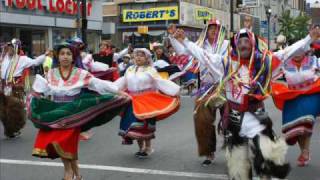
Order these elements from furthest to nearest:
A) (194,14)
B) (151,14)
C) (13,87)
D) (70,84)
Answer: (194,14) < (151,14) < (13,87) < (70,84)

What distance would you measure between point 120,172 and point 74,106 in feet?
5.51

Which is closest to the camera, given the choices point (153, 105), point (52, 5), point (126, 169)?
point (126, 169)

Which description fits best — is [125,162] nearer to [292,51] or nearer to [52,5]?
[292,51]

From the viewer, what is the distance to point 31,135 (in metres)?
11.2

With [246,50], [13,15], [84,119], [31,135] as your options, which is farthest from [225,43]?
[13,15]

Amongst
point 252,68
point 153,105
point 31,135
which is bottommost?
point 31,135

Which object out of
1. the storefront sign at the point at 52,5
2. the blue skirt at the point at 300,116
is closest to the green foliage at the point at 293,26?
the storefront sign at the point at 52,5

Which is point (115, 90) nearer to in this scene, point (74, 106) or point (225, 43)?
point (74, 106)

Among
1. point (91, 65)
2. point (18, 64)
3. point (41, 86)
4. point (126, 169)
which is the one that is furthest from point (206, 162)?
point (18, 64)

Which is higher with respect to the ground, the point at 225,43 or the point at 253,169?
the point at 225,43

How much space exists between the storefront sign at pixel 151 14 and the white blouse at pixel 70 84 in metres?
43.2

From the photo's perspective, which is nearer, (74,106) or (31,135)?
(74,106)

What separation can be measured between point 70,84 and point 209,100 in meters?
2.03

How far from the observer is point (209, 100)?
766 centimetres
